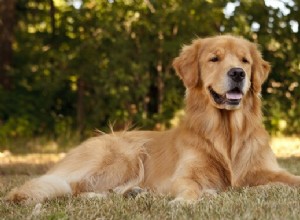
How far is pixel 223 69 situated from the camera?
459 cm

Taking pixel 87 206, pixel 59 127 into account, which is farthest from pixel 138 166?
pixel 59 127

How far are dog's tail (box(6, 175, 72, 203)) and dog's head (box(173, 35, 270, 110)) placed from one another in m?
1.41

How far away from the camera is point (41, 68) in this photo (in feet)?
42.4

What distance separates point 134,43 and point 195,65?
7319 millimetres

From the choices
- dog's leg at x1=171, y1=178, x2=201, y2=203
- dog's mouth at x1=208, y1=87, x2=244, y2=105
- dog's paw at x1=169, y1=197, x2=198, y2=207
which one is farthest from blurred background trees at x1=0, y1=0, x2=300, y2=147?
dog's paw at x1=169, y1=197, x2=198, y2=207

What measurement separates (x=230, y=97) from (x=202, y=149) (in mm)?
492

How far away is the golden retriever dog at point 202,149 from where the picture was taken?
452 centimetres

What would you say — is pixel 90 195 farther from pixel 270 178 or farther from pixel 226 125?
pixel 270 178

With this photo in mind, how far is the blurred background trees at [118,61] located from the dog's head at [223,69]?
657 centimetres

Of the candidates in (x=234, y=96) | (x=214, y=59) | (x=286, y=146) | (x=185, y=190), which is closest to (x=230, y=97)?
(x=234, y=96)

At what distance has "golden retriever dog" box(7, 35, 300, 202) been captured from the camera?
4519 mm

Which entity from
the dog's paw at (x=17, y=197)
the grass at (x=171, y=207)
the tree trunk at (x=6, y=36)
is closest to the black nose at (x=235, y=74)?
the grass at (x=171, y=207)

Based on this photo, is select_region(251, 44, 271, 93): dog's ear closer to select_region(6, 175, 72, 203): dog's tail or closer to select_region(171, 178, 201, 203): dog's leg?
select_region(171, 178, 201, 203): dog's leg

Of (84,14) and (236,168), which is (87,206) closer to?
(236,168)
